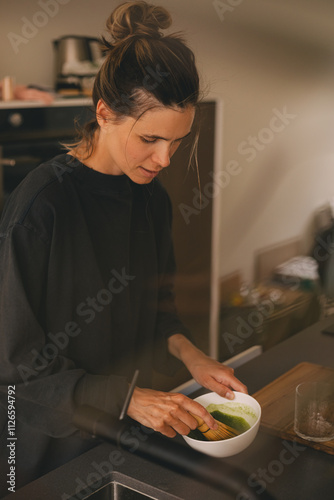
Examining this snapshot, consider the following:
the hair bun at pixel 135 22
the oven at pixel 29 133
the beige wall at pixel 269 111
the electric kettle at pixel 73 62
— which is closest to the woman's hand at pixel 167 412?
the hair bun at pixel 135 22

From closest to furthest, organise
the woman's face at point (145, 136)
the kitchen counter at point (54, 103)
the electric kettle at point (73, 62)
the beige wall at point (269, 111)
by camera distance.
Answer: the woman's face at point (145, 136)
the kitchen counter at point (54, 103)
the electric kettle at point (73, 62)
the beige wall at point (269, 111)

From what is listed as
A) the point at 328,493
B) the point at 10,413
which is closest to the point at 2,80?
the point at 10,413

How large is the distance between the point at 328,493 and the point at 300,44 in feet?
10.6

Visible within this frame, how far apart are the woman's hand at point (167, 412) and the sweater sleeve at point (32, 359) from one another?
47mm

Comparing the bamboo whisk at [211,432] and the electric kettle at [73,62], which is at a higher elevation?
the electric kettle at [73,62]

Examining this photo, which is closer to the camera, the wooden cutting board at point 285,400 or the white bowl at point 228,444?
the white bowl at point 228,444

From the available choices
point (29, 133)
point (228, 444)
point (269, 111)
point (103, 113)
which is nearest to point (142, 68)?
point (103, 113)

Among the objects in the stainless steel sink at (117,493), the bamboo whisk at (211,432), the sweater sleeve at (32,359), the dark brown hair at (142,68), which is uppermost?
the dark brown hair at (142,68)

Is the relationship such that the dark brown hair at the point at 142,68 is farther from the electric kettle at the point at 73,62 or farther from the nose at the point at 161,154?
the electric kettle at the point at 73,62

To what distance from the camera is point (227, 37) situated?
2996mm

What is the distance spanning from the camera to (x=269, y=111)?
3473 mm

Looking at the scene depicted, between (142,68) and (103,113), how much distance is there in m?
0.11

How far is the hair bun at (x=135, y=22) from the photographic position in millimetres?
1007

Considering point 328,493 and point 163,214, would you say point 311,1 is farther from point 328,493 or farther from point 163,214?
point 328,493
